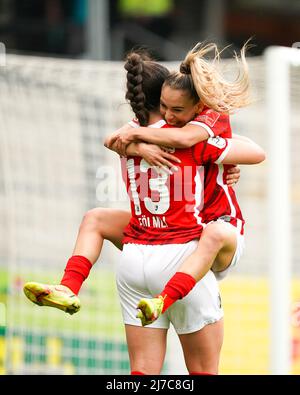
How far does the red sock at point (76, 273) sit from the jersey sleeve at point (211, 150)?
49 cm

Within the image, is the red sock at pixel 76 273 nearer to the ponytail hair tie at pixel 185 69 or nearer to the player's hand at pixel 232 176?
the player's hand at pixel 232 176

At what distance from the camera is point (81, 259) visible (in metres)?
3.69

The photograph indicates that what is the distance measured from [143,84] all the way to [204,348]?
875mm

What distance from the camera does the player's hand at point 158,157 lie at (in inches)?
141

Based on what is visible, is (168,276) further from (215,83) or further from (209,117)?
(215,83)

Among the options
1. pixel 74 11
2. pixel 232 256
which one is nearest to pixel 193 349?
pixel 232 256

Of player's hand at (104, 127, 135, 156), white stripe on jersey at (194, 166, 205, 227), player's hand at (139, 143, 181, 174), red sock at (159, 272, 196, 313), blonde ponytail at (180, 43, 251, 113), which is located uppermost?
blonde ponytail at (180, 43, 251, 113)

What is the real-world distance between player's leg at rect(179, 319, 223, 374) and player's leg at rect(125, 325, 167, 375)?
85 millimetres

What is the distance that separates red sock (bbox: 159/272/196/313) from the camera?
349 centimetres

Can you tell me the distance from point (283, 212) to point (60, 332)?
2450mm

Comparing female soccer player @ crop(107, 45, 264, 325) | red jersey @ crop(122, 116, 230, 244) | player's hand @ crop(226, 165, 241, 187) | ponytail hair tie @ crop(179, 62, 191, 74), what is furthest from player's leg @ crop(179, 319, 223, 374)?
ponytail hair tie @ crop(179, 62, 191, 74)

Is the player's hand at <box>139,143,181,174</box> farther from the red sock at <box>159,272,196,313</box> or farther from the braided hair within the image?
the red sock at <box>159,272,196,313</box>

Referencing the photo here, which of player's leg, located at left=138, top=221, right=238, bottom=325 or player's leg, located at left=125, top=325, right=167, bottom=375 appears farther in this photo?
player's leg, located at left=125, top=325, right=167, bottom=375

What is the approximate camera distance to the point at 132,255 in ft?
12.2
